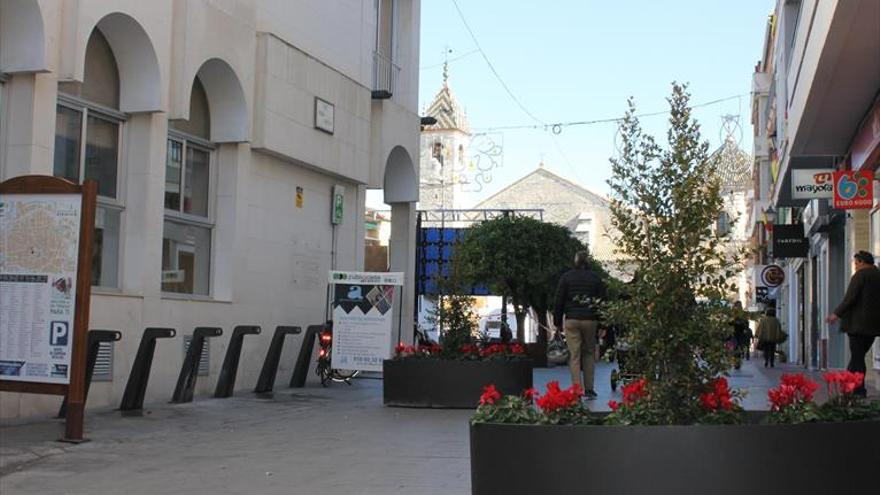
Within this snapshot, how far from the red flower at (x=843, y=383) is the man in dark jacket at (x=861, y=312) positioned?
25.3ft

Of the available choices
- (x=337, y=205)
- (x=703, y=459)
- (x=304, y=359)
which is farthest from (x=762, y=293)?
(x=703, y=459)

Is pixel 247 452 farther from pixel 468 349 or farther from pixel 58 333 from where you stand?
pixel 468 349

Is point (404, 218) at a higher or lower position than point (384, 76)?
lower

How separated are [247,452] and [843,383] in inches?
212

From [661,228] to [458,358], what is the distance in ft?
25.8

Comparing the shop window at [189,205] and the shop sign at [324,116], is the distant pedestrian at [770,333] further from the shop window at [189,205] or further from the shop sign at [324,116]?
the shop window at [189,205]

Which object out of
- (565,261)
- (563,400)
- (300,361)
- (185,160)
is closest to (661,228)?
(563,400)

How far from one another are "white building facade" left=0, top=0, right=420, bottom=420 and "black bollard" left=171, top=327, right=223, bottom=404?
502 millimetres

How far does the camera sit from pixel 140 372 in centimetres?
1304

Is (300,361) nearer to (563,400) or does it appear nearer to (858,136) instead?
(858,136)

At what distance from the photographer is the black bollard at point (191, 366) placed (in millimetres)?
13867

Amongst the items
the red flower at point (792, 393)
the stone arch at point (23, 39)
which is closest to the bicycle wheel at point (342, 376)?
the stone arch at point (23, 39)

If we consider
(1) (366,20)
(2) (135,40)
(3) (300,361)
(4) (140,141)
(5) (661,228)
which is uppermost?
(1) (366,20)

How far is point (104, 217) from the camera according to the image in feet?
46.7
